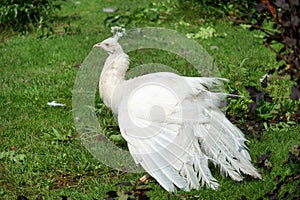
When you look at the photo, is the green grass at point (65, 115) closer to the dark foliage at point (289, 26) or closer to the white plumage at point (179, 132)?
the white plumage at point (179, 132)

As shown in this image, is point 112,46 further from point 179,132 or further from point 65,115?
point 179,132

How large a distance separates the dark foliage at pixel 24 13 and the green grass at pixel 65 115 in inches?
8.8

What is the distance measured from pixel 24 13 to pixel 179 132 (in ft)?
15.3

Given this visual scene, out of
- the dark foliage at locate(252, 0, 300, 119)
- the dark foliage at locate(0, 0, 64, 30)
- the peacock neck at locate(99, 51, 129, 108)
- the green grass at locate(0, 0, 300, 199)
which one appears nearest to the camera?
the dark foliage at locate(252, 0, 300, 119)

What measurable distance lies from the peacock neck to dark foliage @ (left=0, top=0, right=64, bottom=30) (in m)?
3.44

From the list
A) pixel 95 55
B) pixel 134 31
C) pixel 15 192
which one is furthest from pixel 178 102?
pixel 134 31

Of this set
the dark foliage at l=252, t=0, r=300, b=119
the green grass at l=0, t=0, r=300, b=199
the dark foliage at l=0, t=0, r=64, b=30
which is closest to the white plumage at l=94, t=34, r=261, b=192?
the green grass at l=0, t=0, r=300, b=199

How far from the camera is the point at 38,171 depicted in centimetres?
455

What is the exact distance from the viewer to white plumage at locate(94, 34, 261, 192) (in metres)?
4.04

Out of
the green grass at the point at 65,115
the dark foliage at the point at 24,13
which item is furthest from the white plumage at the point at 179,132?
the dark foliage at the point at 24,13

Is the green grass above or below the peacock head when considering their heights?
below

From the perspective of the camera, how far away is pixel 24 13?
8195 mm

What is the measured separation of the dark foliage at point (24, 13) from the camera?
8.01m

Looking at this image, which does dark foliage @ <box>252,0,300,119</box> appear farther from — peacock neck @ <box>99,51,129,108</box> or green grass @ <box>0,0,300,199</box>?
peacock neck @ <box>99,51,129,108</box>
